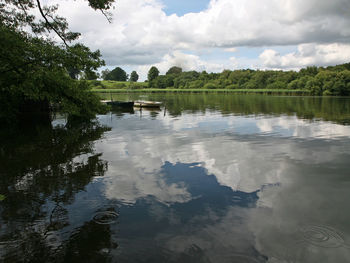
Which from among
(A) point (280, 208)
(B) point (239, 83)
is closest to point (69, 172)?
(A) point (280, 208)

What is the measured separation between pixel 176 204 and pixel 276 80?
14935cm

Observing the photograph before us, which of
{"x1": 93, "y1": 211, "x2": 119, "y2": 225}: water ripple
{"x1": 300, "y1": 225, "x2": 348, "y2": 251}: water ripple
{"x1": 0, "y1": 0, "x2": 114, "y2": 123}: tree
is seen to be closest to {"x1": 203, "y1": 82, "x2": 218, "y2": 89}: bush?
{"x1": 0, "y1": 0, "x2": 114, "y2": 123}: tree

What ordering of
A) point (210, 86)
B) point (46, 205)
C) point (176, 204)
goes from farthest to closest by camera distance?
point (210, 86), point (176, 204), point (46, 205)

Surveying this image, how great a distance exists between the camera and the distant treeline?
10107 cm

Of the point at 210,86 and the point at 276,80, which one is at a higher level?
the point at 276,80

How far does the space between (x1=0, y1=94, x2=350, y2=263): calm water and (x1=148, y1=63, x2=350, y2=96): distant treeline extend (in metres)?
99.9

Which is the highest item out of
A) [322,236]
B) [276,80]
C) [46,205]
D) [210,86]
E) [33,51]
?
[276,80]

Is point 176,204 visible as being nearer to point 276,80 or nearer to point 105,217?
point 105,217

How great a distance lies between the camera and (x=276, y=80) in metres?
144

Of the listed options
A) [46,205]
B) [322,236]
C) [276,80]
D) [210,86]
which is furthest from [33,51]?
[210,86]

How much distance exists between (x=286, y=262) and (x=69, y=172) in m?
9.72

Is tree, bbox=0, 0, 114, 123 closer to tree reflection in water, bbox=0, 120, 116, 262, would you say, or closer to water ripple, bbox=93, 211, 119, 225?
tree reflection in water, bbox=0, 120, 116, 262

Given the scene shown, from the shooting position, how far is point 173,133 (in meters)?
23.2

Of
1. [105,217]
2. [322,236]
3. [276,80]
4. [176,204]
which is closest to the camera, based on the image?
[322,236]
